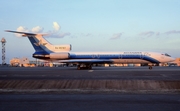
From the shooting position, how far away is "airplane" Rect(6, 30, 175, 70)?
5125 centimetres

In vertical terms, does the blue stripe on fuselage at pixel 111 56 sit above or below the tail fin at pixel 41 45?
below

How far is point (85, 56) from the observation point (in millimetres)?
52625

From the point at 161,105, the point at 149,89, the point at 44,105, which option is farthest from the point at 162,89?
the point at 44,105

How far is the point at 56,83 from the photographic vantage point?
1656 centimetres

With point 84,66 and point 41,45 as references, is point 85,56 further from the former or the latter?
point 41,45

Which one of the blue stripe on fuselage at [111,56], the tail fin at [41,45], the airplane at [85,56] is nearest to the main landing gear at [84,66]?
the airplane at [85,56]

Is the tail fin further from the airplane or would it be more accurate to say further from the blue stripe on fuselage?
the blue stripe on fuselage

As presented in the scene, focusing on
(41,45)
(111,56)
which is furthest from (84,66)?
(41,45)

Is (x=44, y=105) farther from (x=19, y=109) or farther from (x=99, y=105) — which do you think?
(x=99, y=105)

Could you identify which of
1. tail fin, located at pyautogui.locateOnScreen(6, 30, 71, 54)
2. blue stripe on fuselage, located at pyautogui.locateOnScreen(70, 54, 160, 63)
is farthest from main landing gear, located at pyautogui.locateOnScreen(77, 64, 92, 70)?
tail fin, located at pyautogui.locateOnScreen(6, 30, 71, 54)

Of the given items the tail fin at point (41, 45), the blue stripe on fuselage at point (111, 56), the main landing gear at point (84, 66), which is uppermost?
the tail fin at point (41, 45)

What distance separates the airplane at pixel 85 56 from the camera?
51.2 metres

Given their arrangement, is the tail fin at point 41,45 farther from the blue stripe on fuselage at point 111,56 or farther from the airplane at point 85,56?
the blue stripe on fuselage at point 111,56

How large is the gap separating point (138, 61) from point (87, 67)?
10120mm
